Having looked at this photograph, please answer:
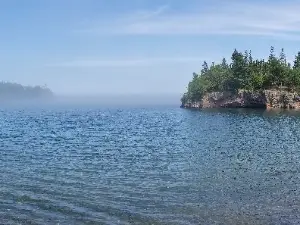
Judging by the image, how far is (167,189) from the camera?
31.3 metres

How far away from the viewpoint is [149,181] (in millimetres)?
33906

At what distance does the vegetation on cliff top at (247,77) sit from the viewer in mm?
155750

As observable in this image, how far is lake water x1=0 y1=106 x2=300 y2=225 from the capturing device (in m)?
24.8

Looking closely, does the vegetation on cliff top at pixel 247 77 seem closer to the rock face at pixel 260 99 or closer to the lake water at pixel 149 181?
the rock face at pixel 260 99

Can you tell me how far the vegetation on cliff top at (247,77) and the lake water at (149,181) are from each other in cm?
10059

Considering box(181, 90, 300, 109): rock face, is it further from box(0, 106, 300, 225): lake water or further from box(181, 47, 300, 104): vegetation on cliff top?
box(0, 106, 300, 225): lake water

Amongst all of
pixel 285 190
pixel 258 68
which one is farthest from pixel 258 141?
pixel 258 68

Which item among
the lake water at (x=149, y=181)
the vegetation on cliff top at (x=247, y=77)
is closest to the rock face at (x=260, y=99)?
the vegetation on cliff top at (x=247, y=77)

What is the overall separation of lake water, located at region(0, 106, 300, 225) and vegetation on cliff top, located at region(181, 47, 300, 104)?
330 ft

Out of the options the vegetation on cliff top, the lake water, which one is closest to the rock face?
the vegetation on cliff top

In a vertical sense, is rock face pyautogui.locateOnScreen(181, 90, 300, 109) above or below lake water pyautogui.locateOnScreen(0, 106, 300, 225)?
above

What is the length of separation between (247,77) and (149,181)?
439 ft

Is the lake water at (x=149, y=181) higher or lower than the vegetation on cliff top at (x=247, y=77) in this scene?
lower

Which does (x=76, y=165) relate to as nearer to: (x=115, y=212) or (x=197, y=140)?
(x=115, y=212)
